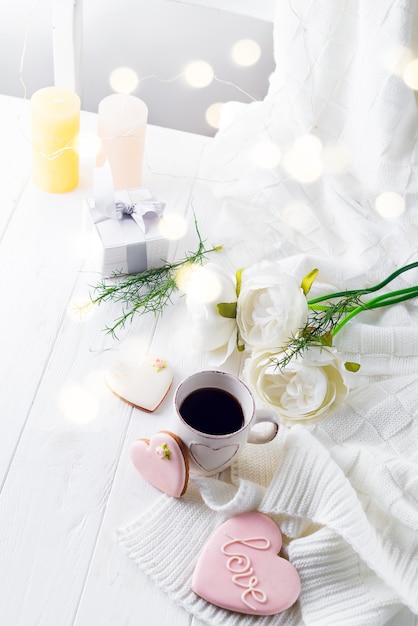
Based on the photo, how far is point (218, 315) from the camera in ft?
2.78

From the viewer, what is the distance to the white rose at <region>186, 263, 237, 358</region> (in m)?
0.84

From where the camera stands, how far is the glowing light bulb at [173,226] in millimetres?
987

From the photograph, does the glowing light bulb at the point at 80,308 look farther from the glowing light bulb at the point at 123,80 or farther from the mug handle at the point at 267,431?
the glowing light bulb at the point at 123,80

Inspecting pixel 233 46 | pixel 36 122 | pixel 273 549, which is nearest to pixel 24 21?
pixel 233 46

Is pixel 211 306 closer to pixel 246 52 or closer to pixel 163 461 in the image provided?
pixel 163 461

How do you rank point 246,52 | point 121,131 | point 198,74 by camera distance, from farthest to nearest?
point 198,74, point 246,52, point 121,131

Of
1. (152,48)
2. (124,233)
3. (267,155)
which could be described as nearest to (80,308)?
(124,233)

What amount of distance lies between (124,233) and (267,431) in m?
0.34

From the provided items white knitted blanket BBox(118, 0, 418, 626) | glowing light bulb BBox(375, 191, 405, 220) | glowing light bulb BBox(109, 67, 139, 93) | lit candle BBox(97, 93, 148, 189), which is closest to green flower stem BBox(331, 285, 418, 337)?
white knitted blanket BBox(118, 0, 418, 626)

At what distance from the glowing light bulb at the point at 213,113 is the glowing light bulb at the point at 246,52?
104 millimetres

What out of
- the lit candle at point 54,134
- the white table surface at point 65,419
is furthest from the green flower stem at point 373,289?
the lit candle at point 54,134

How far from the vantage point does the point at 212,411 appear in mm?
772

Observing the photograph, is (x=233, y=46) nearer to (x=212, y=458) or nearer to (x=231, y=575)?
(x=212, y=458)

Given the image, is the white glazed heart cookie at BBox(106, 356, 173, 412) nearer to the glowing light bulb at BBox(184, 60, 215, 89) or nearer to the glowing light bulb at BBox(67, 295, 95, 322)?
the glowing light bulb at BBox(67, 295, 95, 322)
